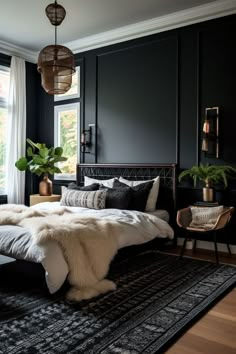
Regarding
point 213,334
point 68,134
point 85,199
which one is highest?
point 68,134

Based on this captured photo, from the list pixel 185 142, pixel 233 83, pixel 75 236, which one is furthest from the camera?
pixel 185 142

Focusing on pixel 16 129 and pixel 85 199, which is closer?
pixel 85 199

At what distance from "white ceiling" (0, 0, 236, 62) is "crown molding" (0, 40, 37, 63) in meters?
0.09

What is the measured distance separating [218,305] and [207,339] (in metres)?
0.61

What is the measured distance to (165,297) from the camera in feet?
9.45

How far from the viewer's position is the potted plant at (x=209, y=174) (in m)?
4.18

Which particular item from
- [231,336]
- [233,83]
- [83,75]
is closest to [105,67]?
[83,75]

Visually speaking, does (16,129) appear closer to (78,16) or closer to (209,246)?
(78,16)

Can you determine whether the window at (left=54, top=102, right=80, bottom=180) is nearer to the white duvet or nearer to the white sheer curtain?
the white sheer curtain

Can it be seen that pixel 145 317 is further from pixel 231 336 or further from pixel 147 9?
pixel 147 9

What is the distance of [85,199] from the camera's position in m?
4.59

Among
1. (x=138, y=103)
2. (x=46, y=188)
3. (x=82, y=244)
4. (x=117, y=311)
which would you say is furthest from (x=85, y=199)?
(x=117, y=311)

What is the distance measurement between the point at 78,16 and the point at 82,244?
133 inches

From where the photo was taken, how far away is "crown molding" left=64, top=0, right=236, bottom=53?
173 inches
